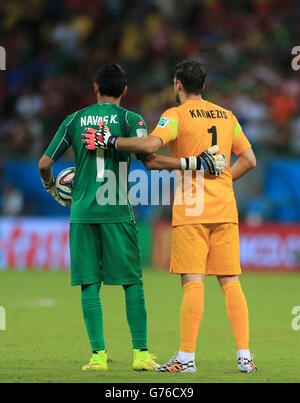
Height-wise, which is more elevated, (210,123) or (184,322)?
(210,123)

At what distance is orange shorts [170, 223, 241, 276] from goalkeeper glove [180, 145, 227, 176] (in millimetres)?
420

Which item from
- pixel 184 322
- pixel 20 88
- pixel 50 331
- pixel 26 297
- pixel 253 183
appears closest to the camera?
pixel 184 322

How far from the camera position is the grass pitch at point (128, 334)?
614 centimetres

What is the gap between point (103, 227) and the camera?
21.3ft

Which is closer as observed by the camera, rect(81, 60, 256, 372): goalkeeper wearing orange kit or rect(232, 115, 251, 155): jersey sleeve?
rect(81, 60, 256, 372): goalkeeper wearing orange kit

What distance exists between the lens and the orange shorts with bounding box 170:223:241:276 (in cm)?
634

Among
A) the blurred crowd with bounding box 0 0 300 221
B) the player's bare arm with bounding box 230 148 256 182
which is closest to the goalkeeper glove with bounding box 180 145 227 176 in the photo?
the player's bare arm with bounding box 230 148 256 182

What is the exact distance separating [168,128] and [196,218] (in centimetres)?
69

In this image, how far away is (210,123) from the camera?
6.45 metres

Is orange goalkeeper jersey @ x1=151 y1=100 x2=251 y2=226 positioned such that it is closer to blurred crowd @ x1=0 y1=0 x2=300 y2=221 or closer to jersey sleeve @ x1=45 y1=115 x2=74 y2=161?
jersey sleeve @ x1=45 y1=115 x2=74 y2=161

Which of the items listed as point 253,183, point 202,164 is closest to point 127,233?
point 202,164

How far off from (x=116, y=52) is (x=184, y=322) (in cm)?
1563

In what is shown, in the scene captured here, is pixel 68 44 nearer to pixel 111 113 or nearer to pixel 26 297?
pixel 26 297

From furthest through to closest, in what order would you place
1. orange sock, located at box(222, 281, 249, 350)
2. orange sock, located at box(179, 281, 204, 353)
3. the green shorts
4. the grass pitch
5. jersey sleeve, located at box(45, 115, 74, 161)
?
jersey sleeve, located at box(45, 115, 74, 161) → the green shorts → orange sock, located at box(222, 281, 249, 350) → orange sock, located at box(179, 281, 204, 353) → the grass pitch
